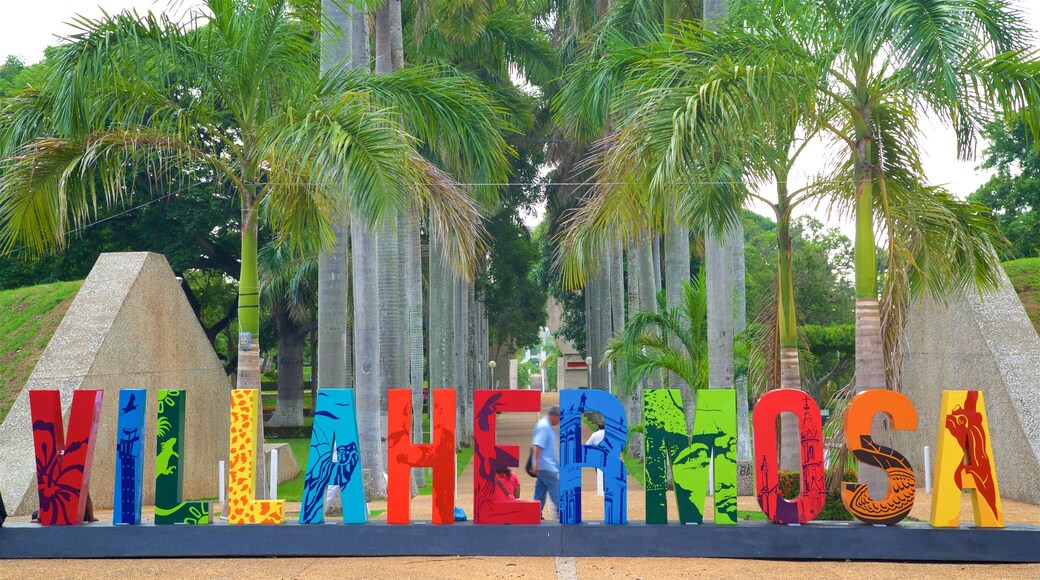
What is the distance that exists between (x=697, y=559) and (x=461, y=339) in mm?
19160

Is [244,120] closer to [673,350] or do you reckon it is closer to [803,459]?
[803,459]

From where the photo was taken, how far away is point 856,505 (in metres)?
9.61

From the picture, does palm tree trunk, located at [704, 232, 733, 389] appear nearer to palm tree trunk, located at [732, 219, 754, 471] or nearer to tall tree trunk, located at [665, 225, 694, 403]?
palm tree trunk, located at [732, 219, 754, 471]

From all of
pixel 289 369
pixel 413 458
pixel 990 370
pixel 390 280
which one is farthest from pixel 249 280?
pixel 289 369

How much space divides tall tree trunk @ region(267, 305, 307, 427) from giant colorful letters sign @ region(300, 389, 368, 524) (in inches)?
984

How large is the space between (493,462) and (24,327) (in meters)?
11.1

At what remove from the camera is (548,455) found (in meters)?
10.1

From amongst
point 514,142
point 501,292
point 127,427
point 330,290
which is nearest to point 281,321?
point 501,292

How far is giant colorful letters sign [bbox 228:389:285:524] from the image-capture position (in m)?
9.92

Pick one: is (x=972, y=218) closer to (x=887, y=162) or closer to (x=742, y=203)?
(x=887, y=162)

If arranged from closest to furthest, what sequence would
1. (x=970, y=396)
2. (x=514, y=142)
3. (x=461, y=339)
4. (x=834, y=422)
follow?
(x=970, y=396) → (x=834, y=422) → (x=461, y=339) → (x=514, y=142)

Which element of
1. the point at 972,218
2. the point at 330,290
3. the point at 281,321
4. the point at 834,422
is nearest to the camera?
the point at 972,218

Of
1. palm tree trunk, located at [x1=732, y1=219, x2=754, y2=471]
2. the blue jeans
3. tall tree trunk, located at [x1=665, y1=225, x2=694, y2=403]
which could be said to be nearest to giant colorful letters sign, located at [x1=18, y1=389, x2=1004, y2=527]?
the blue jeans

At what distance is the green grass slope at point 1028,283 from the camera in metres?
16.3
